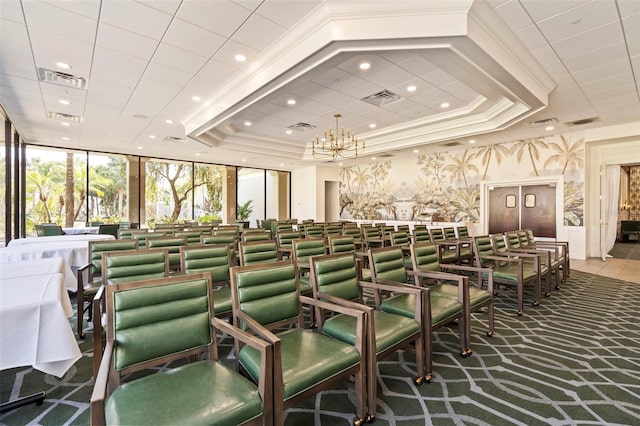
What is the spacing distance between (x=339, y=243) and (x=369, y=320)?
78.4 inches

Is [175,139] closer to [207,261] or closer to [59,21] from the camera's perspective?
[59,21]

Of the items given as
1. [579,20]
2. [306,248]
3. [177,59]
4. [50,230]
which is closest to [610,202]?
[579,20]

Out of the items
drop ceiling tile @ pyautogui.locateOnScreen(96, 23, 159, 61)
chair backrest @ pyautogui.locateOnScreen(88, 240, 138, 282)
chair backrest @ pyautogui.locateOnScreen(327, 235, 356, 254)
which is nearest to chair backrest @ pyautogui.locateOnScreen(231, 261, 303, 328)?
chair backrest @ pyautogui.locateOnScreen(327, 235, 356, 254)

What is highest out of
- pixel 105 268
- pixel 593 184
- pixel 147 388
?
pixel 593 184

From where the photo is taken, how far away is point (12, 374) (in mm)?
2266

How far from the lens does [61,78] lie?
4410mm

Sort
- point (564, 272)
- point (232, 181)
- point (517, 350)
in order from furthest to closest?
point (232, 181)
point (564, 272)
point (517, 350)

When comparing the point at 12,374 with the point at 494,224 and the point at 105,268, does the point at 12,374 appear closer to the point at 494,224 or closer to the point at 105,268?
the point at 105,268

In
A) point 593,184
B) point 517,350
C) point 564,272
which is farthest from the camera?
point 593,184

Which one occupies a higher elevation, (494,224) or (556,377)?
(494,224)

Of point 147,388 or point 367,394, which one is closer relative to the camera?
point 147,388

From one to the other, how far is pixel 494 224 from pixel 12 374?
31.5ft

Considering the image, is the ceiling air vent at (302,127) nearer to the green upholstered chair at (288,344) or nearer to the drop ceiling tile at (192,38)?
the drop ceiling tile at (192,38)

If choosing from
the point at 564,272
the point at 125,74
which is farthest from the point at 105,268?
the point at 564,272
